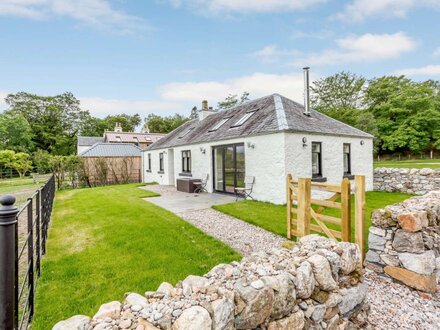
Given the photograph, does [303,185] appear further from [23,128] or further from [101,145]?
[23,128]

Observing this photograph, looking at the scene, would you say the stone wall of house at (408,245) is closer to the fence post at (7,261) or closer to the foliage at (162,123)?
the fence post at (7,261)

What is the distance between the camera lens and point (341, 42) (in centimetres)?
1467

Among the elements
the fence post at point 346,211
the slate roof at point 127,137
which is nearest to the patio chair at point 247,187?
the fence post at point 346,211

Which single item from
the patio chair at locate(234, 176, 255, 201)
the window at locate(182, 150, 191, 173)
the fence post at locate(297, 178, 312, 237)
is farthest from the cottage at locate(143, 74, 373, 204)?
the fence post at locate(297, 178, 312, 237)

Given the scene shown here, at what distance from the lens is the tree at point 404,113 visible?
3516cm

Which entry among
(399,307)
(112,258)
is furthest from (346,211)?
(112,258)

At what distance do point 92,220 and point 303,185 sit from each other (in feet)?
20.8

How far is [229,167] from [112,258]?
309 inches

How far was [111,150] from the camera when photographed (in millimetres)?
25562

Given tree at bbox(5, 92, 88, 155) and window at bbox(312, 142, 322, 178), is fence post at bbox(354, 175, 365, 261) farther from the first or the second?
tree at bbox(5, 92, 88, 155)

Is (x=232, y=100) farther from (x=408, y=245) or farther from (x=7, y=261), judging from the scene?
(x=7, y=261)

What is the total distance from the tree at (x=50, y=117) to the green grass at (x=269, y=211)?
1697 inches

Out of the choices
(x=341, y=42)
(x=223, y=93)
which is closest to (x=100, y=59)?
(x=341, y=42)

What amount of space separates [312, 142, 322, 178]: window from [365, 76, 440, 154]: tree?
32.9 meters
